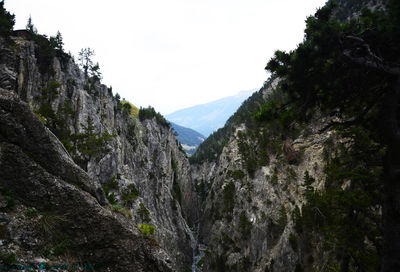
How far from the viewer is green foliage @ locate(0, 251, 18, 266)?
5469 mm

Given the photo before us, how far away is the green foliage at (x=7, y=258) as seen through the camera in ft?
17.9

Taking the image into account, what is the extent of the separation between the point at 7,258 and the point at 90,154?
39.0m

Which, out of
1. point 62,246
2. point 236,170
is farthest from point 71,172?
point 236,170

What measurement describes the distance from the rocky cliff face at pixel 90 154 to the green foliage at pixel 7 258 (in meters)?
0.70

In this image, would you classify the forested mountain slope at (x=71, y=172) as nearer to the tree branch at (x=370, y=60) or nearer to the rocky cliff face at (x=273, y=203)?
the tree branch at (x=370, y=60)

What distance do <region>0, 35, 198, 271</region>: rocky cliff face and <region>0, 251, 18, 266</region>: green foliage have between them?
70cm

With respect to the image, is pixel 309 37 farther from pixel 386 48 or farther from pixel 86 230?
pixel 86 230

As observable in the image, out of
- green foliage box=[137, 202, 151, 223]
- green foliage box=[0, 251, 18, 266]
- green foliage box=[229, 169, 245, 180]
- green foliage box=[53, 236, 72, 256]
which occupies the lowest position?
green foliage box=[229, 169, 245, 180]

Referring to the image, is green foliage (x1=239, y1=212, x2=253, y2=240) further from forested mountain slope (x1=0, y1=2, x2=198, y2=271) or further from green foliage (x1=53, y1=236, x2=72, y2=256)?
green foliage (x1=53, y1=236, x2=72, y2=256)

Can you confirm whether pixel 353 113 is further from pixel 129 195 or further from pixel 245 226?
pixel 245 226

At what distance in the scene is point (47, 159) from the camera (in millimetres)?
9148

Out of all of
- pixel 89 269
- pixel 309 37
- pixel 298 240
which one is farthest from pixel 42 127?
pixel 298 240

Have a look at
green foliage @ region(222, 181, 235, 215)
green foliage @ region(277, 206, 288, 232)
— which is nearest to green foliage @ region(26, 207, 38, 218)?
green foliage @ region(277, 206, 288, 232)

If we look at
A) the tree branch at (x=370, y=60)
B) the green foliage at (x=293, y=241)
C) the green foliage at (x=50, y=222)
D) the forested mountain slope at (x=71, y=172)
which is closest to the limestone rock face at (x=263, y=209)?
the green foliage at (x=293, y=241)
